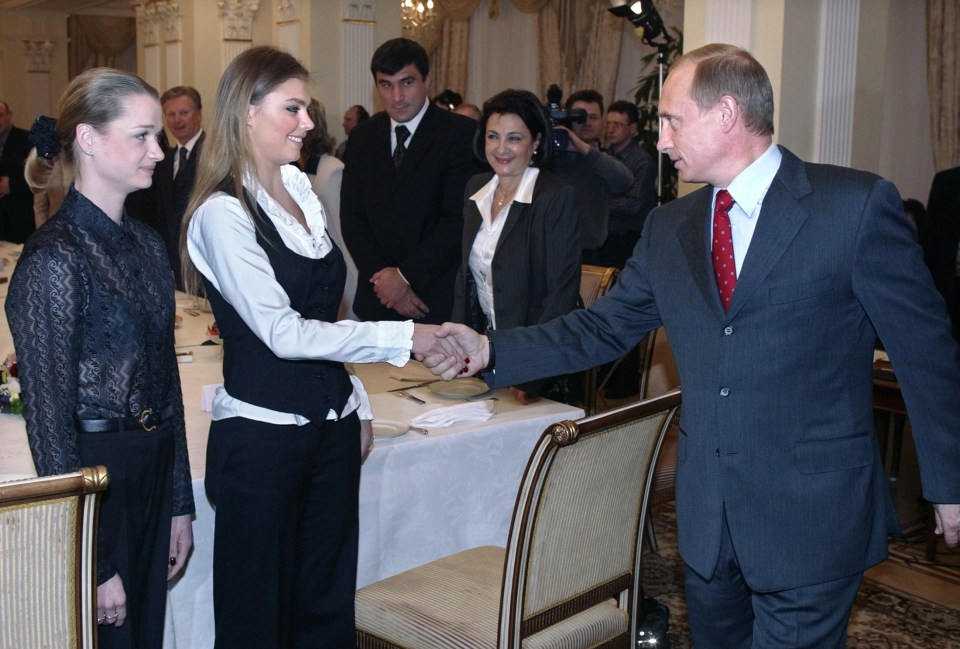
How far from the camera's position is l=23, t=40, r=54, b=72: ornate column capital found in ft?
51.8

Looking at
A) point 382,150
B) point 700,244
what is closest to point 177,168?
point 382,150

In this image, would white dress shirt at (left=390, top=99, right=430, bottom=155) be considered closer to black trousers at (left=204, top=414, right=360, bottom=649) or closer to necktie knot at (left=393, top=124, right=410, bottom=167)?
necktie knot at (left=393, top=124, right=410, bottom=167)

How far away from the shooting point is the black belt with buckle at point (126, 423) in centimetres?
195

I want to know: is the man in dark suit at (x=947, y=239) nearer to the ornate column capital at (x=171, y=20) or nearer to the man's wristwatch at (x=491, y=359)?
the man's wristwatch at (x=491, y=359)

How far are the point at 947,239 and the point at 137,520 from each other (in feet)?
11.1

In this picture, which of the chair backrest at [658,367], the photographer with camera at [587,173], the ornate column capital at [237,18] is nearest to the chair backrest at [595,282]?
the chair backrest at [658,367]

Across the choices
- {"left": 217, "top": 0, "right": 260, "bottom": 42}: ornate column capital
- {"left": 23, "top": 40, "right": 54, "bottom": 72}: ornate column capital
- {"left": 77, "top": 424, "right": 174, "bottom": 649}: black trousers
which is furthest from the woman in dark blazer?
{"left": 23, "top": 40, "right": 54, "bottom": 72}: ornate column capital

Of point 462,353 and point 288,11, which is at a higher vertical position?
point 288,11

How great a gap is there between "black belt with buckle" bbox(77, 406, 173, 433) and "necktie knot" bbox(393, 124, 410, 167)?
2.37 meters

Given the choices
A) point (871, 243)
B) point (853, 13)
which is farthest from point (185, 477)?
point (853, 13)

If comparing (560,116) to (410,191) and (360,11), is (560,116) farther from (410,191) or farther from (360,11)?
(360,11)

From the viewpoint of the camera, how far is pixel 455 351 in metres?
2.49

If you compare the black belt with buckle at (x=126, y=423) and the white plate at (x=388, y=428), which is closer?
the black belt with buckle at (x=126, y=423)

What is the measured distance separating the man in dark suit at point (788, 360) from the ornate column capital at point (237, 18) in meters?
7.81
